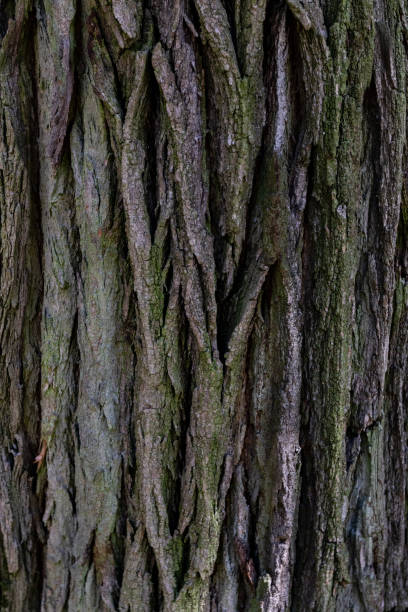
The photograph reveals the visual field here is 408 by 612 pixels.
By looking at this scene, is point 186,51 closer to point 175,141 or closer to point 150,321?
point 175,141

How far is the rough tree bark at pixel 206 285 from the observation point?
136 centimetres

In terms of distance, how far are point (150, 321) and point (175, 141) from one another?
1.46 feet

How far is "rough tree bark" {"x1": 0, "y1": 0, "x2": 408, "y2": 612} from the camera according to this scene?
136 centimetres

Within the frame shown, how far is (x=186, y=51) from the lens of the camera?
1.34 m

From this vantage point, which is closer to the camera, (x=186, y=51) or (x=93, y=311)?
(x=186, y=51)

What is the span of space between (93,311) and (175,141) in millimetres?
483

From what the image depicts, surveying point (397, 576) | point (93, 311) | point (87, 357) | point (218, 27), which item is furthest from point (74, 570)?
point (218, 27)

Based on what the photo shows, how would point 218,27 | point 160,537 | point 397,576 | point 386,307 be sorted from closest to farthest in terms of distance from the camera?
1. point 218,27
2. point 160,537
3. point 386,307
4. point 397,576

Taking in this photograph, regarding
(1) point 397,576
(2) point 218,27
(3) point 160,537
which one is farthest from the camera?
(1) point 397,576

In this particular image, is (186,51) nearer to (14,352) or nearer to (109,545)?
(14,352)

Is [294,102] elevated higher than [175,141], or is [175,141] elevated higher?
[294,102]

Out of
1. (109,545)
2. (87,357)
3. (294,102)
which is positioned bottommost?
(109,545)

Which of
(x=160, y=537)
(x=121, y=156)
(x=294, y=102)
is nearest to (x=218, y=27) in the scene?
(x=294, y=102)

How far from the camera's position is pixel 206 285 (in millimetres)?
1375
